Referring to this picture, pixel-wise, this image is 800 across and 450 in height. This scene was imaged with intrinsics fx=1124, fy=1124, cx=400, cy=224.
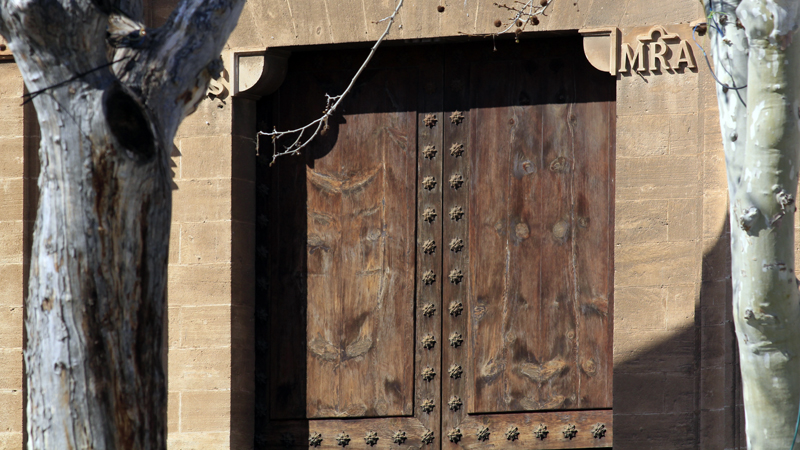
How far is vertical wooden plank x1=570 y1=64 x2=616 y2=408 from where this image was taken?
23.1ft

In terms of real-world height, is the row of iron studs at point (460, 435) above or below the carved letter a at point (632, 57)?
below

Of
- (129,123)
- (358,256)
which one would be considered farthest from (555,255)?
(129,123)

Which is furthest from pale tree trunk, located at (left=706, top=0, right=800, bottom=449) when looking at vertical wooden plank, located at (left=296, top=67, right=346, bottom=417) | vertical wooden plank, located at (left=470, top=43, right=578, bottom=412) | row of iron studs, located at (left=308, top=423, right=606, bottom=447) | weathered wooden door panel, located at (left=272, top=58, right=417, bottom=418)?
vertical wooden plank, located at (left=296, top=67, right=346, bottom=417)

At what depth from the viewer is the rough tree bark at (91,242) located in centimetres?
407

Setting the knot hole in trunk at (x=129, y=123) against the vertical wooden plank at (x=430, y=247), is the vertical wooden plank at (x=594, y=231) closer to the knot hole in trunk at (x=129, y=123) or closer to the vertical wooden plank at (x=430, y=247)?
the vertical wooden plank at (x=430, y=247)

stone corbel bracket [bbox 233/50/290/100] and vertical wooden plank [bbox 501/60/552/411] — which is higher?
stone corbel bracket [bbox 233/50/290/100]

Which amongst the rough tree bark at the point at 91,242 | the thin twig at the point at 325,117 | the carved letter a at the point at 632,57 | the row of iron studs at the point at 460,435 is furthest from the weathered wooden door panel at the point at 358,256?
the rough tree bark at the point at 91,242

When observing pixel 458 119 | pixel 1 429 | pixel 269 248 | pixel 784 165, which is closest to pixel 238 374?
pixel 269 248

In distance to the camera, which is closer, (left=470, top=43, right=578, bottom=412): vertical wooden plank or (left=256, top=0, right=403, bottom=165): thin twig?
(left=256, top=0, right=403, bottom=165): thin twig

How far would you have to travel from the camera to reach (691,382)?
6.57 meters

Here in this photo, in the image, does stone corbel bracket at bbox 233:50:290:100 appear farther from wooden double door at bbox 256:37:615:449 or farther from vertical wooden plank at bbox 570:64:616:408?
vertical wooden plank at bbox 570:64:616:408

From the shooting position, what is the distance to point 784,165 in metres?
4.23

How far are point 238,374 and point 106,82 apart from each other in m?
3.32

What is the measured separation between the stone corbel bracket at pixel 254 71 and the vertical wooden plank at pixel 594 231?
1981mm
